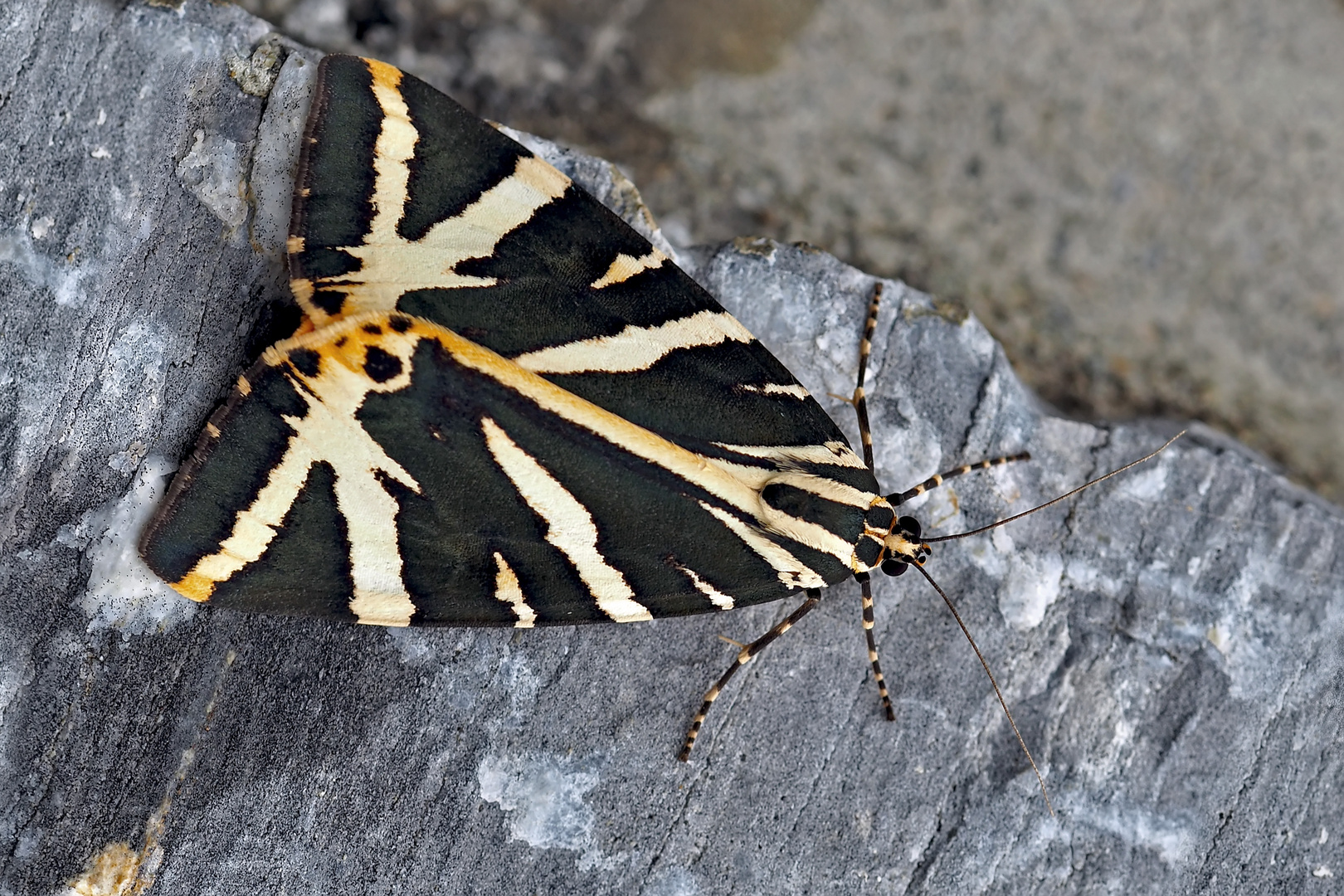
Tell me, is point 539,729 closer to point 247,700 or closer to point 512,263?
point 247,700

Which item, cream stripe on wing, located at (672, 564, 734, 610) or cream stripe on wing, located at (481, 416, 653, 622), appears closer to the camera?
cream stripe on wing, located at (481, 416, 653, 622)

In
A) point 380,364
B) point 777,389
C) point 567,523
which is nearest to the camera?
point 380,364

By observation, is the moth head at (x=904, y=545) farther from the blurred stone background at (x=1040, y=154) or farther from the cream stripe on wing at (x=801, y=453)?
the blurred stone background at (x=1040, y=154)

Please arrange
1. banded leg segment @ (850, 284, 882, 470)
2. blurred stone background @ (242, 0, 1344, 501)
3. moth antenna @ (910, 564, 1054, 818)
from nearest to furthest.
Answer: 1. moth antenna @ (910, 564, 1054, 818)
2. banded leg segment @ (850, 284, 882, 470)
3. blurred stone background @ (242, 0, 1344, 501)

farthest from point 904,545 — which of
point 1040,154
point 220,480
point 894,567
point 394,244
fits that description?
point 1040,154

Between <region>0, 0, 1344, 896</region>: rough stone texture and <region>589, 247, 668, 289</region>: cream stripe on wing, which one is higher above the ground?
<region>589, 247, 668, 289</region>: cream stripe on wing

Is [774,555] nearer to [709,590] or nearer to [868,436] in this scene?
[709,590]

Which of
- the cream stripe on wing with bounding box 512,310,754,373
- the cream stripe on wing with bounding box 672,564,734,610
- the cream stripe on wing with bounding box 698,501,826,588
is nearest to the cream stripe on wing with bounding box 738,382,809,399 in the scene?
the cream stripe on wing with bounding box 512,310,754,373

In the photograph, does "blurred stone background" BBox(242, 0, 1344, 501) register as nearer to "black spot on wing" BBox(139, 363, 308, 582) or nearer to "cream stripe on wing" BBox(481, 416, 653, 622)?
"cream stripe on wing" BBox(481, 416, 653, 622)

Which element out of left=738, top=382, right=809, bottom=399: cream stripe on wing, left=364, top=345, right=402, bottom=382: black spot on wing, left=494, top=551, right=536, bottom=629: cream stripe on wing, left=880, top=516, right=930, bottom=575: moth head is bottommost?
left=494, top=551, right=536, bottom=629: cream stripe on wing
